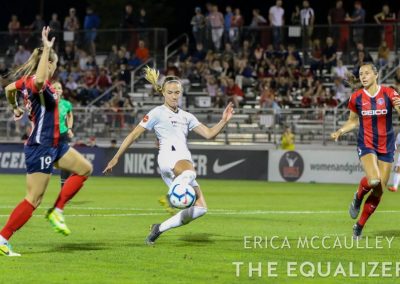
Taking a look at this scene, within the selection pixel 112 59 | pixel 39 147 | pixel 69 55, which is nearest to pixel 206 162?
pixel 112 59

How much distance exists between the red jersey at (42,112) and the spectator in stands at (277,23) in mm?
25608

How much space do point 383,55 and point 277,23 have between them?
467 cm

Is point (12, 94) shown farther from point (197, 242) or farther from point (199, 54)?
point (199, 54)

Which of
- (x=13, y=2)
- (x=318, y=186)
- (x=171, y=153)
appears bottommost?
(x=318, y=186)

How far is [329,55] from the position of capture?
3628cm

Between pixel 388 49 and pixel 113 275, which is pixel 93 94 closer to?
pixel 388 49

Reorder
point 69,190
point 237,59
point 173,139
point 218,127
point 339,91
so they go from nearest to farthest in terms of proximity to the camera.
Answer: point 69,190, point 218,127, point 173,139, point 339,91, point 237,59

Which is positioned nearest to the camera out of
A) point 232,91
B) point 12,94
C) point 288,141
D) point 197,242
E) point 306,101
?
point 12,94

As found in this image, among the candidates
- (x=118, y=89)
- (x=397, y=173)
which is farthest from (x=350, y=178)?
(x=118, y=89)

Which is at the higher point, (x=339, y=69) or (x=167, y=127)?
(x=339, y=69)

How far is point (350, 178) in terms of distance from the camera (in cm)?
3036

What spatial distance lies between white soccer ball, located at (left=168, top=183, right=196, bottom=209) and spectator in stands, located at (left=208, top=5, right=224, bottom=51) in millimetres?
26390

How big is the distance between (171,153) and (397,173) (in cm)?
1216

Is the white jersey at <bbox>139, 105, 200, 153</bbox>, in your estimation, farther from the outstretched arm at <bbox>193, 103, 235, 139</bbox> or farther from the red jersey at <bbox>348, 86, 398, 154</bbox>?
the red jersey at <bbox>348, 86, 398, 154</bbox>
